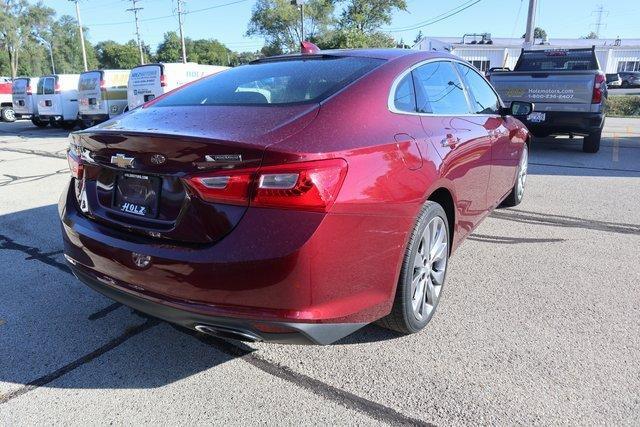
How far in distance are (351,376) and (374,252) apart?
0.72 m

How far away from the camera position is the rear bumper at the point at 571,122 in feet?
29.8

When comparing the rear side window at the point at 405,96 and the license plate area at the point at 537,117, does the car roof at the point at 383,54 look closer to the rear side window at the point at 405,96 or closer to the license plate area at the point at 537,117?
the rear side window at the point at 405,96

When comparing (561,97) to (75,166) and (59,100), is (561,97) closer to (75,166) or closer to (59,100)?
(75,166)

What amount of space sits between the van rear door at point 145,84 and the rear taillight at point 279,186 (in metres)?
13.1

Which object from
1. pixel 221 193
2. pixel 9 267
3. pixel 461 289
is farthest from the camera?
pixel 9 267

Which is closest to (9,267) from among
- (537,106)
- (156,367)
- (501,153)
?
(156,367)

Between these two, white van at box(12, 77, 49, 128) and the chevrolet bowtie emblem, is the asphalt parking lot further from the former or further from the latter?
white van at box(12, 77, 49, 128)

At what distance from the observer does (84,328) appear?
→ 10.3ft

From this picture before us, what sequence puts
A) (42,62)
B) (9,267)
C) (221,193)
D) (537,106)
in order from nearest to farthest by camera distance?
(221,193)
(9,267)
(537,106)
(42,62)

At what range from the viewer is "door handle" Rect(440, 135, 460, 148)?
3.06 m

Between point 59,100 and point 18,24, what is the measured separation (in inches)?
2474

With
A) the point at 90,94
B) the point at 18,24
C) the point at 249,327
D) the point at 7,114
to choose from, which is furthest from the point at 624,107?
the point at 18,24

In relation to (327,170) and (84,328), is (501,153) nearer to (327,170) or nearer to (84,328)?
(327,170)

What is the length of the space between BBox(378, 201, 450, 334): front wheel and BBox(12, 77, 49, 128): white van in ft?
68.1
